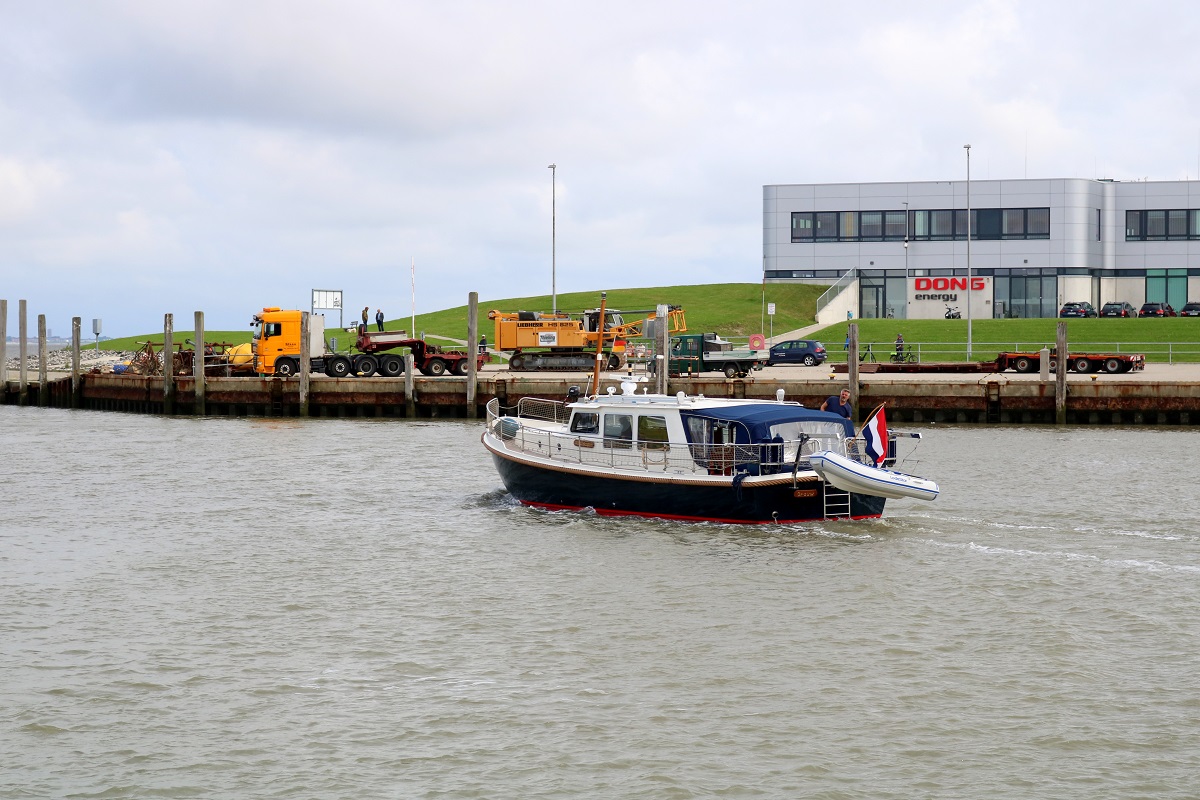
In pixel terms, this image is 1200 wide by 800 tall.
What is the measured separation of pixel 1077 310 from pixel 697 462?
210 feet

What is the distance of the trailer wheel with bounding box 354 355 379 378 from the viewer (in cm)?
5209

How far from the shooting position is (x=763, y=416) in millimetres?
22781

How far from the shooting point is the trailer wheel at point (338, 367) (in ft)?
171

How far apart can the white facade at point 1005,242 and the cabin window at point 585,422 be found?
6466cm

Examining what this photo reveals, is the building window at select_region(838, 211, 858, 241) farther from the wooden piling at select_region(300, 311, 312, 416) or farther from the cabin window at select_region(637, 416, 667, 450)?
the cabin window at select_region(637, 416, 667, 450)

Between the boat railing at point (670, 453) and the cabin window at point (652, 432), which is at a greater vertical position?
the cabin window at point (652, 432)

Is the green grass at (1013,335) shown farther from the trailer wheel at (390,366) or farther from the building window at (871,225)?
the trailer wheel at (390,366)

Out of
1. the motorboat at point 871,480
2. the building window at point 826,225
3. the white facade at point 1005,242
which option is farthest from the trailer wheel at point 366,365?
the building window at point 826,225

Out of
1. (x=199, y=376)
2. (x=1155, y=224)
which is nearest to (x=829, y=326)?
(x=1155, y=224)

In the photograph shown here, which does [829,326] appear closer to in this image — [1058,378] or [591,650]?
[1058,378]

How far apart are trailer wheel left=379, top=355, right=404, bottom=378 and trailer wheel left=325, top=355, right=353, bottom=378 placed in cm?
124

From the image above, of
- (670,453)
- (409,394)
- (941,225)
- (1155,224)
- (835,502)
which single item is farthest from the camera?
(1155,224)

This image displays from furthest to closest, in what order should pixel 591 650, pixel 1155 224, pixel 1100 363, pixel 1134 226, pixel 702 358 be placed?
pixel 1134 226
pixel 1155 224
pixel 702 358
pixel 1100 363
pixel 591 650

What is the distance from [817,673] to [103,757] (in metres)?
7.35
